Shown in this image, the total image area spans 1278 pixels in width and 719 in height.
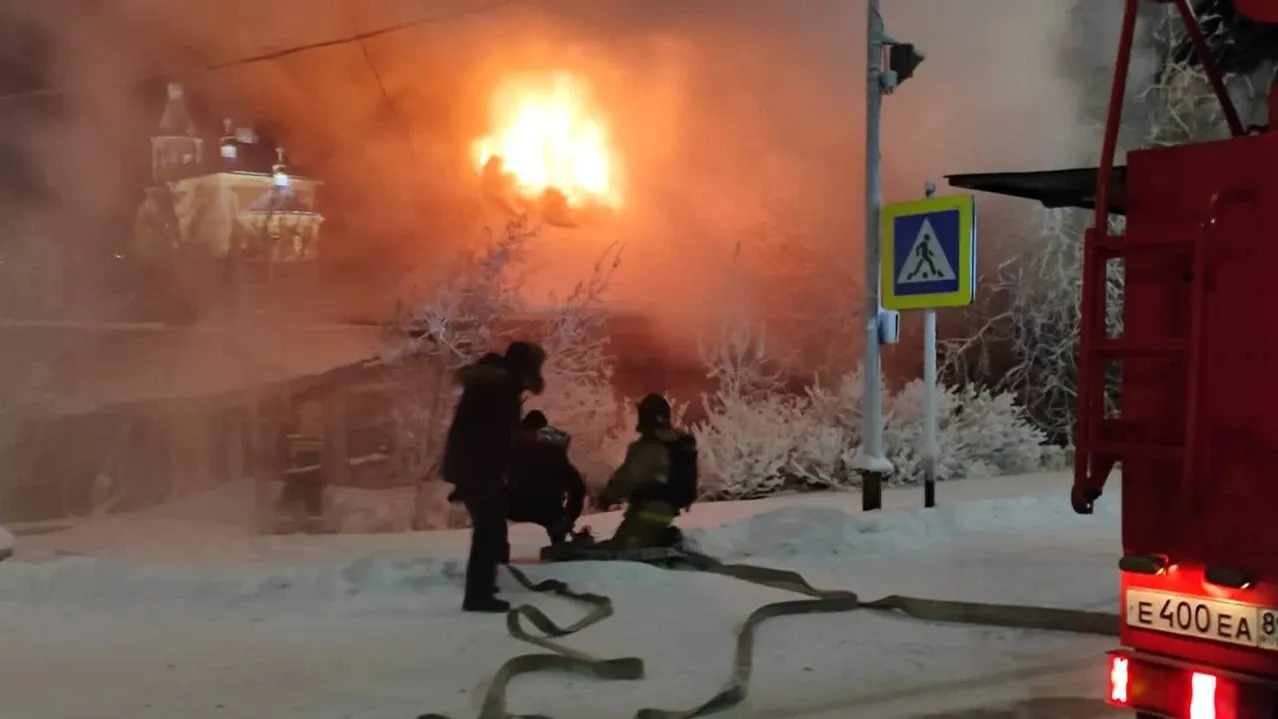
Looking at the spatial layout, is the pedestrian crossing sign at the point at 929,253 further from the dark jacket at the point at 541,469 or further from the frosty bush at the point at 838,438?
the frosty bush at the point at 838,438

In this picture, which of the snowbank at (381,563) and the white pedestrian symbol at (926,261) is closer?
the snowbank at (381,563)

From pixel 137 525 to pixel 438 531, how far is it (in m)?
2.23

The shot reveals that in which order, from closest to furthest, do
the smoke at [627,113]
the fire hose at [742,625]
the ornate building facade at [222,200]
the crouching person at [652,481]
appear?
the fire hose at [742,625] < the crouching person at [652,481] < the smoke at [627,113] < the ornate building facade at [222,200]

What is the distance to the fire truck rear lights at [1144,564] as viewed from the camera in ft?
9.07

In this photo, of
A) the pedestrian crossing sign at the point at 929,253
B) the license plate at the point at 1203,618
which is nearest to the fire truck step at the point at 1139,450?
the license plate at the point at 1203,618

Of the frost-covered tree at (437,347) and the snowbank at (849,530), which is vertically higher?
the frost-covered tree at (437,347)

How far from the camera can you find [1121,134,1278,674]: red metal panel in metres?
2.58

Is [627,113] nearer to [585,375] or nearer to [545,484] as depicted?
[585,375]

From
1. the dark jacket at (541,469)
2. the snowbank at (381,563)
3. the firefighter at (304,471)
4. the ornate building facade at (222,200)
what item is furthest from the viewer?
the firefighter at (304,471)

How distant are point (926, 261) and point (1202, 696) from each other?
5.39 m

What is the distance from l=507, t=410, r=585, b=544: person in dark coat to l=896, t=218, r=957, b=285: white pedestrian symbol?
2.78 metres

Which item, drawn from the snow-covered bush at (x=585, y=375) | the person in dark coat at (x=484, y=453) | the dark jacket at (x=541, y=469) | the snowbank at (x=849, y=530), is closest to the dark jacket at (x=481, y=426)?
the person in dark coat at (x=484, y=453)

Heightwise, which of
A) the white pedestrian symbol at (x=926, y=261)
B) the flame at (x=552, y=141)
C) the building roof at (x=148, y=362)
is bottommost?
the building roof at (x=148, y=362)

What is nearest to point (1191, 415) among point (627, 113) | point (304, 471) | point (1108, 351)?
Answer: point (1108, 351)
